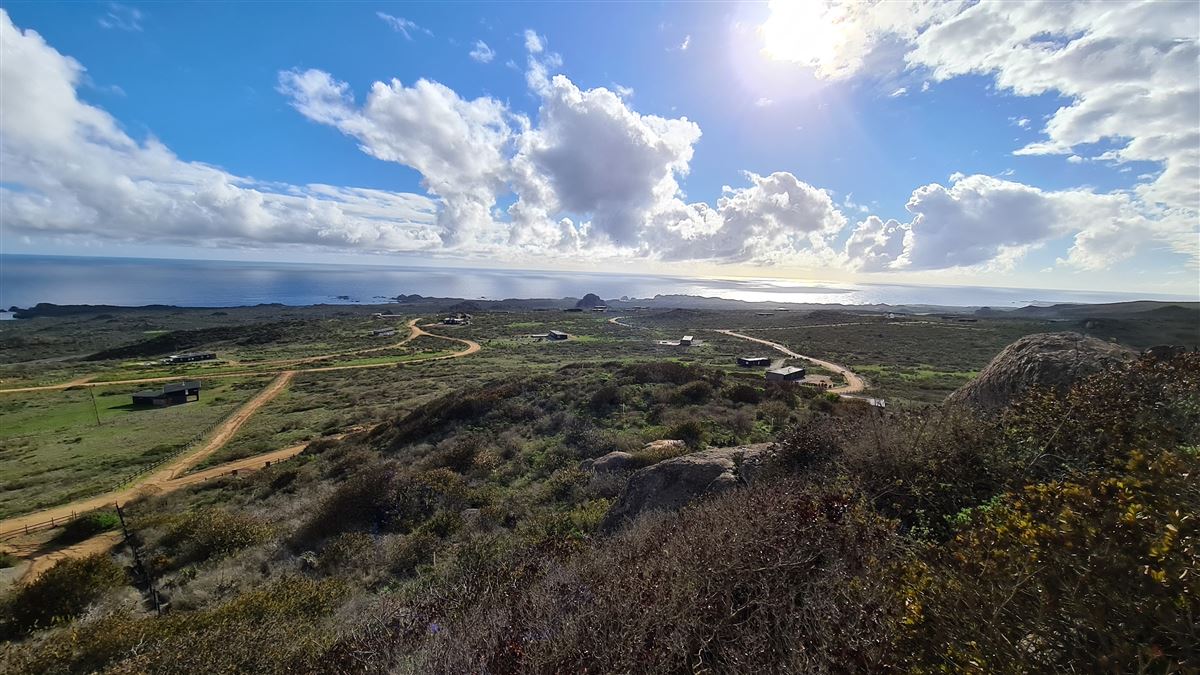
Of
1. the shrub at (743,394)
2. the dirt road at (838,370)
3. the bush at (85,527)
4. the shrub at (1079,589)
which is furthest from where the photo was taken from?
the dirt road at (838,370)

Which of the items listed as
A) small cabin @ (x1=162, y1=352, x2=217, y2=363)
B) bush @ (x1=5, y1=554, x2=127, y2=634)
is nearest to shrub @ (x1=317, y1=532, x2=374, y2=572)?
bush @ (x1=5, y1=554, x2=127, y2=634)

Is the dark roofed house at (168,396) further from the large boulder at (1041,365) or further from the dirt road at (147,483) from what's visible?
the large boulder at (1041,365)

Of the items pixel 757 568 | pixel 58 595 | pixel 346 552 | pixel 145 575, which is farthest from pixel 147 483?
pixel 757 568

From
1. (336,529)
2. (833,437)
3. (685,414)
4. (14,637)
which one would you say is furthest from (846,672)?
(685,414)

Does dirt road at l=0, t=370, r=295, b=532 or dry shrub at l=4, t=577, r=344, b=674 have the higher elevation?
dry shrub at l=4, t=577, r=344, b=674

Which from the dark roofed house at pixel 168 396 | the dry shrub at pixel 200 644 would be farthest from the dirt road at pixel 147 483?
the dry shrub at pixel 200 644

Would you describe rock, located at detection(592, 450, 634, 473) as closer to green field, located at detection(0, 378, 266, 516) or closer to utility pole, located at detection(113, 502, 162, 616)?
utility pole, located at detection(113, 502, 162, 616)
